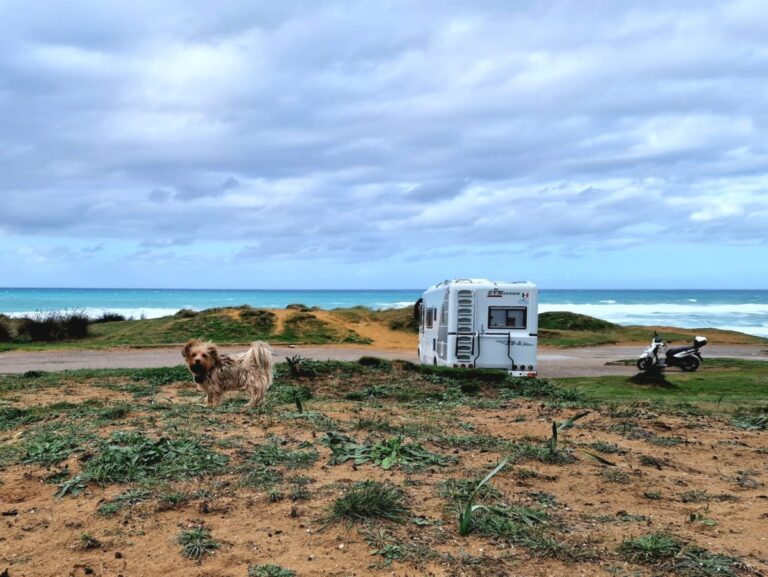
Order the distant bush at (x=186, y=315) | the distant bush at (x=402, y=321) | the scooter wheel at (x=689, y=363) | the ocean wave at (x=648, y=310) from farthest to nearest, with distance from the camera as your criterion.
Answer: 1. the ocean wave at (x=648, y=310)
2. the distant bush at (x=402, y=321)
3. the distant bush at (x=186, y=315)
4. the scooter wheel at (x=689, y=363)

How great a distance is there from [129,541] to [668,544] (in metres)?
3.70

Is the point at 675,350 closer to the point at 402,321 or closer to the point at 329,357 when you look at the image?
the point at 329,357

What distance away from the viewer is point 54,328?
107 feet

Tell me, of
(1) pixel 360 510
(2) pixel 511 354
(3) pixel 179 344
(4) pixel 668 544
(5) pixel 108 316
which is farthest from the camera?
(5) pixel 108 316

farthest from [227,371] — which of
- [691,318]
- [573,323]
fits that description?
[691,318]

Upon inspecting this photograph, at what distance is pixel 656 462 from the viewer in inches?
261

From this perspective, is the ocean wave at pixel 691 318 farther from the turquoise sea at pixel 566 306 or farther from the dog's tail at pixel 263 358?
the dog's tail at pixel 263 358

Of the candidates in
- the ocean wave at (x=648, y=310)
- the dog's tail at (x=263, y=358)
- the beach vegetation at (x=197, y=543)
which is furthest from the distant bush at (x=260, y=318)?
the ocean wave at (x=648, y=310)

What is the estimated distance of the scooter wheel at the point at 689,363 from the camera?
71.1ft

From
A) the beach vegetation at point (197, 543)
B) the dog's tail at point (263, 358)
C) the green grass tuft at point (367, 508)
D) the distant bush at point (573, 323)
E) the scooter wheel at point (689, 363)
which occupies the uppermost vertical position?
the dog's tail at point (263, 358)

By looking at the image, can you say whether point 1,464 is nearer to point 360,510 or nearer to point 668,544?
point 360,510

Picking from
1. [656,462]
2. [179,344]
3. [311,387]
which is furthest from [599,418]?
[179,344]

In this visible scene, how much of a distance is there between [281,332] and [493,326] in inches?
724

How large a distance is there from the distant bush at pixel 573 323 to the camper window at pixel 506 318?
23.8m
